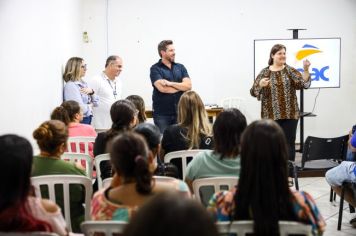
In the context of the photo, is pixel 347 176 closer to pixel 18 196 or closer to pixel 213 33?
pixel 18 196

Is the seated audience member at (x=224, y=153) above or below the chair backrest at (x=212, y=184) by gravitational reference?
above

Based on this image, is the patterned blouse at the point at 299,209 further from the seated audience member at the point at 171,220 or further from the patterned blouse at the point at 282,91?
the patterned blouse at the point at 282,91

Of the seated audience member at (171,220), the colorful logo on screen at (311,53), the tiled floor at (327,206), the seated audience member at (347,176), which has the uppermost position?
the colorful logo on screen at (311,53)

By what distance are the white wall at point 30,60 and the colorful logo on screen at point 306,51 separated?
11.1ft

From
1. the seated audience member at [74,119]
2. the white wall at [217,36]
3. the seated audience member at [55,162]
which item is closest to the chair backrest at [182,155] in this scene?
the seated audience member at [55,162]

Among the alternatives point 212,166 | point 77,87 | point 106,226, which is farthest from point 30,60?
point 106,226

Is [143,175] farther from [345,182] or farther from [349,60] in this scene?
[349,60]

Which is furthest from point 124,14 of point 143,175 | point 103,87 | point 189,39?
point 143,175

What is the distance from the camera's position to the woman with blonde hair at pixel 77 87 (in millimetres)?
5586

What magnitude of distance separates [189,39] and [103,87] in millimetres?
2938

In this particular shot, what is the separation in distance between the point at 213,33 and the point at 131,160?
657 cm

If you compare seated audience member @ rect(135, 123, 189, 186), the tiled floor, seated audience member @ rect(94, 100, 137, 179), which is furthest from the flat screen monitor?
seated audience member @ rect(135, 123, 189, 186)

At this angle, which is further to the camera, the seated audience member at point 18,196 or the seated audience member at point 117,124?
the seated audience member at point 117,124

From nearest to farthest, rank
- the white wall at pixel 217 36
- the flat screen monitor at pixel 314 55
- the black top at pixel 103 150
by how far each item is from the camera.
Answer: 1. the black top at pixel 103 150
2. the flat screen monitor at pixel 314 55
3. the white wall at pixel 217 36
